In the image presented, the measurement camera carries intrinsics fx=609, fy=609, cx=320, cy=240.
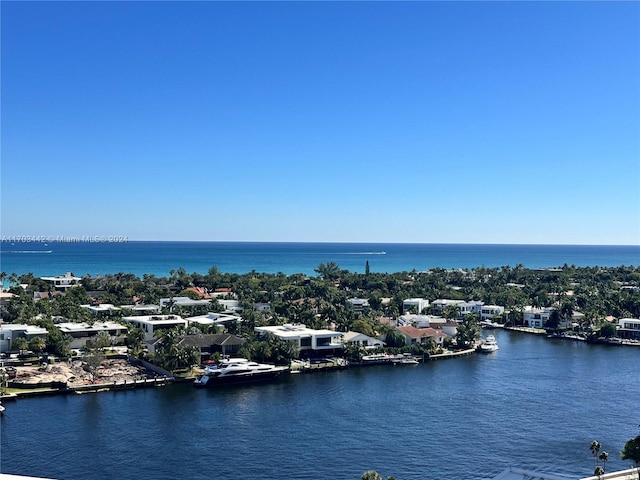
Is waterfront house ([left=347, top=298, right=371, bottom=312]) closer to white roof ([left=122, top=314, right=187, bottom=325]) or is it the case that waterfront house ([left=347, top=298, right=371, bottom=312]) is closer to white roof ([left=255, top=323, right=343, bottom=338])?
white roof ([left=255, top=323, right=343, bottom=338])

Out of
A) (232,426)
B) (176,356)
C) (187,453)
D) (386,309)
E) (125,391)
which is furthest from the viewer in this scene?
(386,309)

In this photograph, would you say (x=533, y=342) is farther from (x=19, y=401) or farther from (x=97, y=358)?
(x=19, y=401)

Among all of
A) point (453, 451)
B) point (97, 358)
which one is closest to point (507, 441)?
point (453, 451)

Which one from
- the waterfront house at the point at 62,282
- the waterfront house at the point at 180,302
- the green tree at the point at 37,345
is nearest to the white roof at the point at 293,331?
the green tree at the point at 37,345

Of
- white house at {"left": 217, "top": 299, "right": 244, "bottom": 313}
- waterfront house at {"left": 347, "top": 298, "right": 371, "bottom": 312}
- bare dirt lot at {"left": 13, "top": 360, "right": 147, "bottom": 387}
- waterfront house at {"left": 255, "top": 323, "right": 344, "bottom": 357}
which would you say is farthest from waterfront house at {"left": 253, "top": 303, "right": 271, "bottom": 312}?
bare dirt lot at {"left": 13, "top": 360, "right": 147, "bottom": 387}

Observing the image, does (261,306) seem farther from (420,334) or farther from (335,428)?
(335,428)

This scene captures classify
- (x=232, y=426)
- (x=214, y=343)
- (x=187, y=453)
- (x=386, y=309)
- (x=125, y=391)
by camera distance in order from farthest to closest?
1. (x=386, y=309)
2. (x=214, y=343)
3. (x=125, y=391)
4. (x=232, y=426)
5. (x=187, y=453)

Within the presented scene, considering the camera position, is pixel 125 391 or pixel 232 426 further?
pixel 125 391

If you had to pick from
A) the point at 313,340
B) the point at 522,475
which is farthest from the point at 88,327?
the point at 522,475
